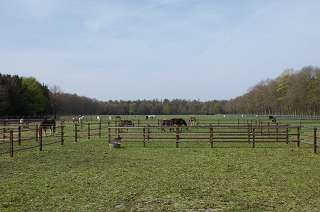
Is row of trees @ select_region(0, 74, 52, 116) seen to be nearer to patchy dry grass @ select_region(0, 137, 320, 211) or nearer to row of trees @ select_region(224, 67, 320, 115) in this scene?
row of trees @ select_region(224, 67, 320, 115)

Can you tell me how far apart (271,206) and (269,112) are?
126884 millimetres

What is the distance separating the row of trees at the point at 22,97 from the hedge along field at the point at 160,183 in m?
74.3

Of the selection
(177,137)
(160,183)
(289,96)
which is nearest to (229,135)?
(177,137)

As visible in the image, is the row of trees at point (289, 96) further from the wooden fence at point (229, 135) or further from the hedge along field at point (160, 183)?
the hedge along field at point (160, 183)

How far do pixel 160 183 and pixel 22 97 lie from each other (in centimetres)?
9483

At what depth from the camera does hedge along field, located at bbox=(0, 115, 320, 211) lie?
9727mm

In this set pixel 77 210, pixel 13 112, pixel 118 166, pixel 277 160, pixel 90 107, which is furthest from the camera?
pixel 90 107

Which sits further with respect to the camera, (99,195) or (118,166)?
(118,166)

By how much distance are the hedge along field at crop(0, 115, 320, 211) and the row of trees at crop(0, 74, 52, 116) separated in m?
74.3

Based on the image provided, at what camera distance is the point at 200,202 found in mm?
9945

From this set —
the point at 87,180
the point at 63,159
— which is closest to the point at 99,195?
the point at 87,180

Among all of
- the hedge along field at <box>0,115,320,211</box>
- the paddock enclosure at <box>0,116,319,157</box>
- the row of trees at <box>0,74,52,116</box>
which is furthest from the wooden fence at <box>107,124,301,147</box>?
the row of trees at <box>0,74,52,116</box>

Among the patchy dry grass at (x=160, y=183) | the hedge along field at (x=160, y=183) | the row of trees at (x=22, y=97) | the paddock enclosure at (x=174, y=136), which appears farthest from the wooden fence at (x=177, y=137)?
the row of trees at (x=22, y=97)

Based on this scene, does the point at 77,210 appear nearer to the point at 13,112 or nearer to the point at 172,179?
the point at 172,179
